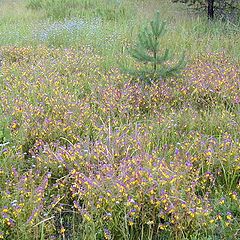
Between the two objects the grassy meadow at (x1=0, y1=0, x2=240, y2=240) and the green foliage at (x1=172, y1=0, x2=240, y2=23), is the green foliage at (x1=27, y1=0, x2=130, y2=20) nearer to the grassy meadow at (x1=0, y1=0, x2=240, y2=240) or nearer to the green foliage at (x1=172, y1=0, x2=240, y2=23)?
the green foliage at (x1=172, y1=0, x2=240, y2=23)

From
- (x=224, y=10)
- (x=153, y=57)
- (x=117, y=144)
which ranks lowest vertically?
(x=117, y=144)

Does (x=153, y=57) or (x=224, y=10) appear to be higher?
(x=224, y=10)

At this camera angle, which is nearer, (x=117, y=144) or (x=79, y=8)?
(x=117, y=144)

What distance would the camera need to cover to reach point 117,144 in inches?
145

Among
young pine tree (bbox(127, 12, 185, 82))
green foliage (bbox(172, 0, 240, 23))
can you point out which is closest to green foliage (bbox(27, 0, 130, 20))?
green foliage (bbox(172, 0, 240, 23))

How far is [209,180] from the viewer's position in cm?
350

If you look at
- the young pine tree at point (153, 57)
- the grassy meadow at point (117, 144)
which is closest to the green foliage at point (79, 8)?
the grassy meadow at point (117, 144)

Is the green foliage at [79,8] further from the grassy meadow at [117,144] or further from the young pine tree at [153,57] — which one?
the young pine tree at [153,57]

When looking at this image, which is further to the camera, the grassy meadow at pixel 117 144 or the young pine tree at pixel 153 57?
the young pine tree at pixel 153 57

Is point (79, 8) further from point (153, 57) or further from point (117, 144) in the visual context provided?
point (117, 144)

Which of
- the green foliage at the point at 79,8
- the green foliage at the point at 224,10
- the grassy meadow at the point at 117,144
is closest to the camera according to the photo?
the grassy meadow at the point at 117,144

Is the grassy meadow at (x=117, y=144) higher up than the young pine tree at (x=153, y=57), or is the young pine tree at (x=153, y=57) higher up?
the young pine tree at (x=153, y=57)

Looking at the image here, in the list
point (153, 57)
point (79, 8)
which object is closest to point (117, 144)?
point (153, 57)

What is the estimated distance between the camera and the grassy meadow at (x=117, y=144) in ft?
9.38
